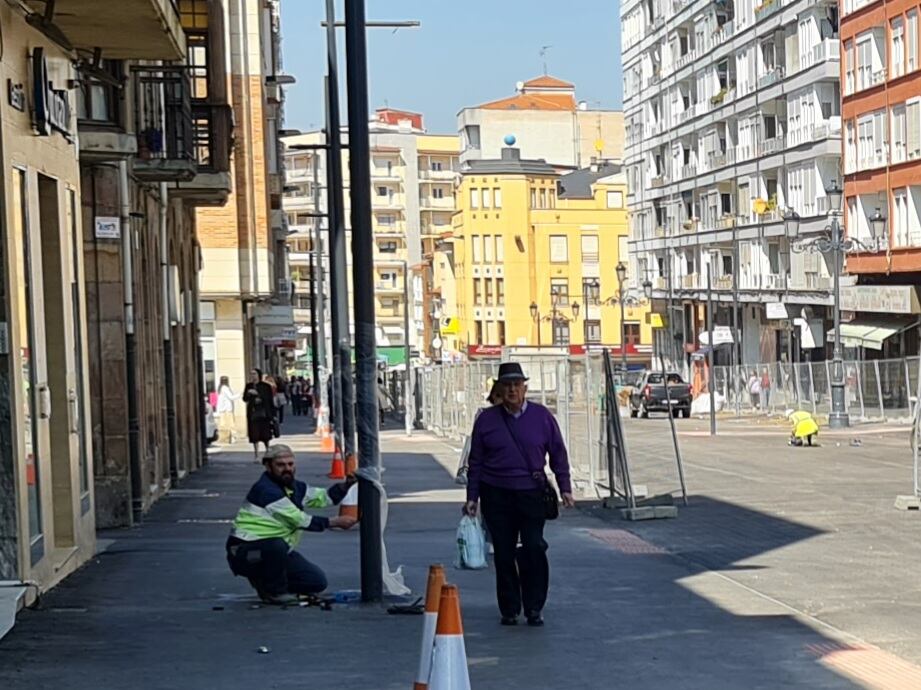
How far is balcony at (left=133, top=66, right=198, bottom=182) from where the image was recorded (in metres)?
21.7

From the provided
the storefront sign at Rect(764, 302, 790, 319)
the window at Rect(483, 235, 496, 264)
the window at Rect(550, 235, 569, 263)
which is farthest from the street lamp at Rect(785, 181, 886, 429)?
the window at Rect(550, 235, 569, 263)

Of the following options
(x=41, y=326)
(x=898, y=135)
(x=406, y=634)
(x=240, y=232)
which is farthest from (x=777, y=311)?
(x=406, y=634)

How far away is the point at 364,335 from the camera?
11.8 metres

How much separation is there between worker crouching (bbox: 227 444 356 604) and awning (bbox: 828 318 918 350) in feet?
154

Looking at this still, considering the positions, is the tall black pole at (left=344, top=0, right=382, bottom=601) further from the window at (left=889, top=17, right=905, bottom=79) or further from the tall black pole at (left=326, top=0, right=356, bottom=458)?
the window at (left=889, top=17, right=905, bottom=79)

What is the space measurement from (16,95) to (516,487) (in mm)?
4154

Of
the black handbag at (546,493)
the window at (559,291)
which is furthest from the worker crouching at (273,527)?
the window at (559,291)

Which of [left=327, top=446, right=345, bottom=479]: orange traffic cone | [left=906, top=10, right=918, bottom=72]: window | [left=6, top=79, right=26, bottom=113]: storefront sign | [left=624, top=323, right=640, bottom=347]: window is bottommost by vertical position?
[left=327, top=446, right=345, bottom=479]: orange traffic cone

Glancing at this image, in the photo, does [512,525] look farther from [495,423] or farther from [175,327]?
[175,327]

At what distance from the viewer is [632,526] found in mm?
19406

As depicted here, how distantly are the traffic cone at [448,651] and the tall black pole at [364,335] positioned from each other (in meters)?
4.58

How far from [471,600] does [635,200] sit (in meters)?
82.5

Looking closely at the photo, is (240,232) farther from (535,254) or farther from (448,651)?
(535,254)

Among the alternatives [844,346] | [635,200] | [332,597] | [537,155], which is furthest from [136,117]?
[537,155]
